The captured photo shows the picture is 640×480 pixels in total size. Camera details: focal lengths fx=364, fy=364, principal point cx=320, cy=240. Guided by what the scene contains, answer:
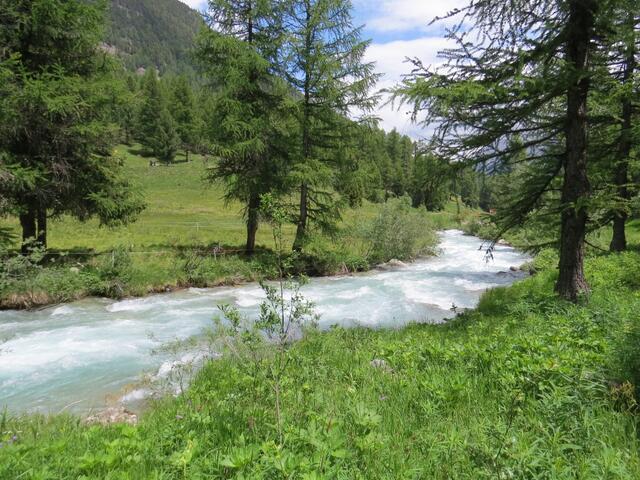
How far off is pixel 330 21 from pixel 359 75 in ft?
9.26

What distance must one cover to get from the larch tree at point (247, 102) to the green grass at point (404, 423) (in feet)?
41.9

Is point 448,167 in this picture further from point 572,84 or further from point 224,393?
point 224,393

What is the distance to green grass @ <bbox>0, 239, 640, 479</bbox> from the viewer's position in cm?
257

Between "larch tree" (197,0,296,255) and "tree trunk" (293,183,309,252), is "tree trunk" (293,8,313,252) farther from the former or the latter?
"larch tree" (197,0,296,255)

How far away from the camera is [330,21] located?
57.2 feet

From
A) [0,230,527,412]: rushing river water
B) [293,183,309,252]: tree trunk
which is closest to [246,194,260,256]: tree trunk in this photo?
[293,183,309,252]: tree trunk

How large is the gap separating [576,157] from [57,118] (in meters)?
16.3

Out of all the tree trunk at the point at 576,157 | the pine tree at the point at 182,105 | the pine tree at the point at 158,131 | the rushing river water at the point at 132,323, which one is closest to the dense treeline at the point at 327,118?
the tree trunk at the point at 576,157

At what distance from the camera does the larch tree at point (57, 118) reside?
39.7ft

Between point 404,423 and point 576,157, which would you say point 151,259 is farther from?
point 576,157

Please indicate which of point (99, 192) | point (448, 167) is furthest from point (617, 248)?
point (99, 192)

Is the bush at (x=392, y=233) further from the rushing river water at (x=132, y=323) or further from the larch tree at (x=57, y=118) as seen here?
the larch tree at (x=57, y=118)

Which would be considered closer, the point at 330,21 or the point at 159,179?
the point at 330,21

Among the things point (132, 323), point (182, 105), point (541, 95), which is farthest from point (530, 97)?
point (182, 105)
